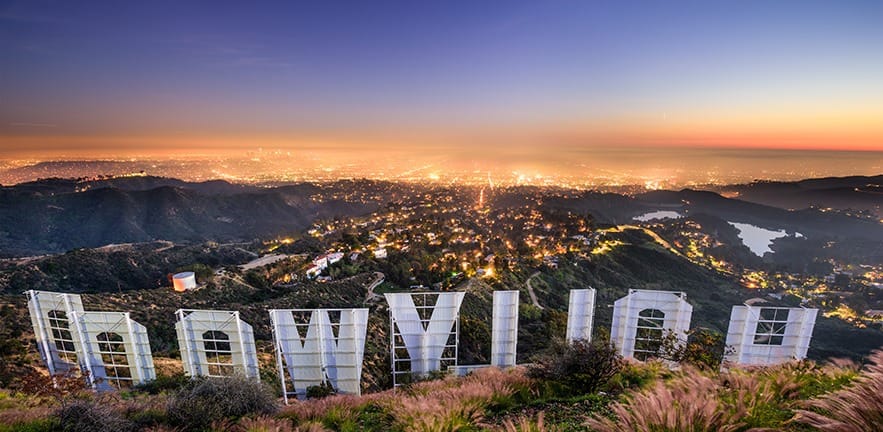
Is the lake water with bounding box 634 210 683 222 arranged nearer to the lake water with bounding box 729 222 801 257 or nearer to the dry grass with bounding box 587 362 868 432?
the lake water with bounding box 729 222 801 257

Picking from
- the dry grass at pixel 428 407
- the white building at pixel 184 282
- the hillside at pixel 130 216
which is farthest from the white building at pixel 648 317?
the hillside at pixel 130 216

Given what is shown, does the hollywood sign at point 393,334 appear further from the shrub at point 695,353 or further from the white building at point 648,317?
the shrub at point 695,353

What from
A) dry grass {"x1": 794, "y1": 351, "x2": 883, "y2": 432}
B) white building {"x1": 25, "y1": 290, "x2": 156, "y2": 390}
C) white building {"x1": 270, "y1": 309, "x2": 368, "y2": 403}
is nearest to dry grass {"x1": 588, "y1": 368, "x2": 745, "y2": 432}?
dry grass {"x1": 794, "y1": 351, "x2": 883, "y2": 432}

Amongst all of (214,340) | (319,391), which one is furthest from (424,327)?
(214,340)

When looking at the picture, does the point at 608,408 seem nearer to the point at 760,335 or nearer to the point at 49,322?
the point at 760,335

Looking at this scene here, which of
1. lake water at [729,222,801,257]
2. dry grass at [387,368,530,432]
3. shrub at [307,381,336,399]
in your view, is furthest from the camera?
lake water at [729,222,801,257]
